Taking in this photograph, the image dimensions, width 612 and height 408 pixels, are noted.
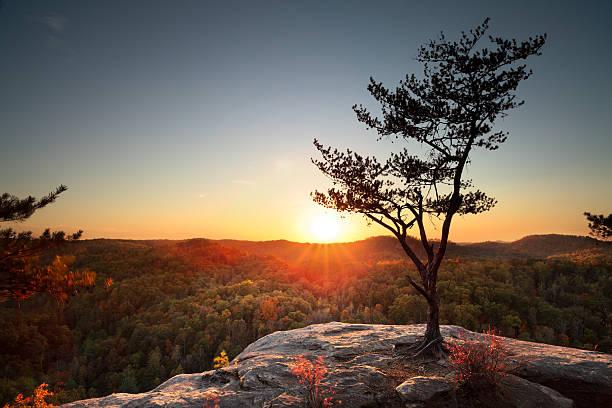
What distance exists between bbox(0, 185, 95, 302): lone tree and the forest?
652 millimetres

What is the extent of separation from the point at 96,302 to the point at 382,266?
10227 centimetres

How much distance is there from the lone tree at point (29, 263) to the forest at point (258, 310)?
0.65 m

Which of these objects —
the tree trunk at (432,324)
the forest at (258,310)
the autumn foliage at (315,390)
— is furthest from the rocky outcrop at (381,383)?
the forest at (258,310)

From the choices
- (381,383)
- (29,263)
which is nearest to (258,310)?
(29,263)

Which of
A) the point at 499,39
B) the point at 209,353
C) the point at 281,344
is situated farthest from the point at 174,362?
Result: the point at 499,39

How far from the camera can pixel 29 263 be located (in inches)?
416

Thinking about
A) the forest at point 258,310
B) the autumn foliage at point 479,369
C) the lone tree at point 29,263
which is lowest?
the forest at point 258,310

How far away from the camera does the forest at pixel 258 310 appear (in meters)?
41.4

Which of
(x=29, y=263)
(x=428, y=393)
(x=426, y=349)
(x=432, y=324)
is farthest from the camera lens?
(x=29, y=263)

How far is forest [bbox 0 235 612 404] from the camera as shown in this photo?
136ft

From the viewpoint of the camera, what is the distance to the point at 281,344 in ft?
34.4

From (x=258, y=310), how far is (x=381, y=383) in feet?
201

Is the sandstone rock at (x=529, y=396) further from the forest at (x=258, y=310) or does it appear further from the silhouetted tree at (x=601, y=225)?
the silhouetted tree at (x=601, y=225)

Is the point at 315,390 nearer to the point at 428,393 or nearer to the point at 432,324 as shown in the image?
the point at 428,393
